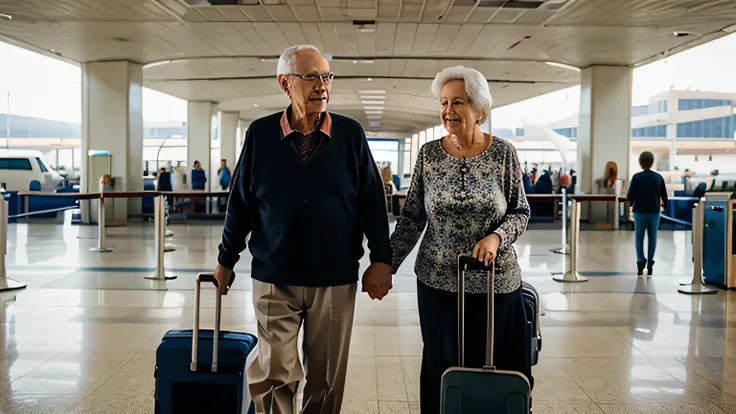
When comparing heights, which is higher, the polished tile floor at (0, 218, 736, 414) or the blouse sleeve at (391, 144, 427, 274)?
the blouse sleeve at (391, 144, 427, 274)

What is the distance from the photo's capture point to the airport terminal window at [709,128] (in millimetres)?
23484

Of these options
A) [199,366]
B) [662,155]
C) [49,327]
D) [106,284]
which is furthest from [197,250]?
Answer: [662,155]

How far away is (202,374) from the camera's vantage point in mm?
2777

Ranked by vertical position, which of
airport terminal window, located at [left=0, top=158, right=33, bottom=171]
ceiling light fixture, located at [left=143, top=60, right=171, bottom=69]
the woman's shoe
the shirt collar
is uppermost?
ceiling light fixture, located at [left=143, top=60, right=171, bottom=69]

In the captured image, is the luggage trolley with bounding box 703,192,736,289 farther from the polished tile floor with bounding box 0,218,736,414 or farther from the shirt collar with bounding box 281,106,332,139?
the shirt collar with bounding box 281,106,332,139

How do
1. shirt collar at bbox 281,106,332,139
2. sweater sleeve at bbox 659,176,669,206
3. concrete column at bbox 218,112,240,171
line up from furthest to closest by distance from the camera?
concrete column at bbox 218,112,240,171, sweater sleeve at bbox 659,176,669,206, shirt collar at bbox 281,106,332,139

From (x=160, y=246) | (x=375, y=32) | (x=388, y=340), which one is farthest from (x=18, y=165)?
(x=388, y=340)

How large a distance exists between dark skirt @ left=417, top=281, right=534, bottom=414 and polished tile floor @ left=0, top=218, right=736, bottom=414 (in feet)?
3.91

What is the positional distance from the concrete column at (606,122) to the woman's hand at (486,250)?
15849 mm

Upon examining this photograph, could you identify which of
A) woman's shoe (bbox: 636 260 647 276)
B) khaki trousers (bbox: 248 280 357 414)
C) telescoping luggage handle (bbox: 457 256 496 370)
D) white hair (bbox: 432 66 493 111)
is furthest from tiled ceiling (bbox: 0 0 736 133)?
telescoping luggage handle (bbox: 457 256 496 370)

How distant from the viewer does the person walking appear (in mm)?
9062

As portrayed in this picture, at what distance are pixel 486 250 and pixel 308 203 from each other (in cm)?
68

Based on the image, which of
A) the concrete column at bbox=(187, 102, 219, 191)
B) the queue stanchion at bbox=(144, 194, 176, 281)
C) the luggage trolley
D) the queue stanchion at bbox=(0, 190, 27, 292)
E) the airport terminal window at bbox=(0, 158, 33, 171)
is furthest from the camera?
the concrete column at bbox=(187, 102, 219, 191)

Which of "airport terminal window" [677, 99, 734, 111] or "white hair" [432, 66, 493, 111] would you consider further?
"airport terminal window" [677, 99, 734, 111]
